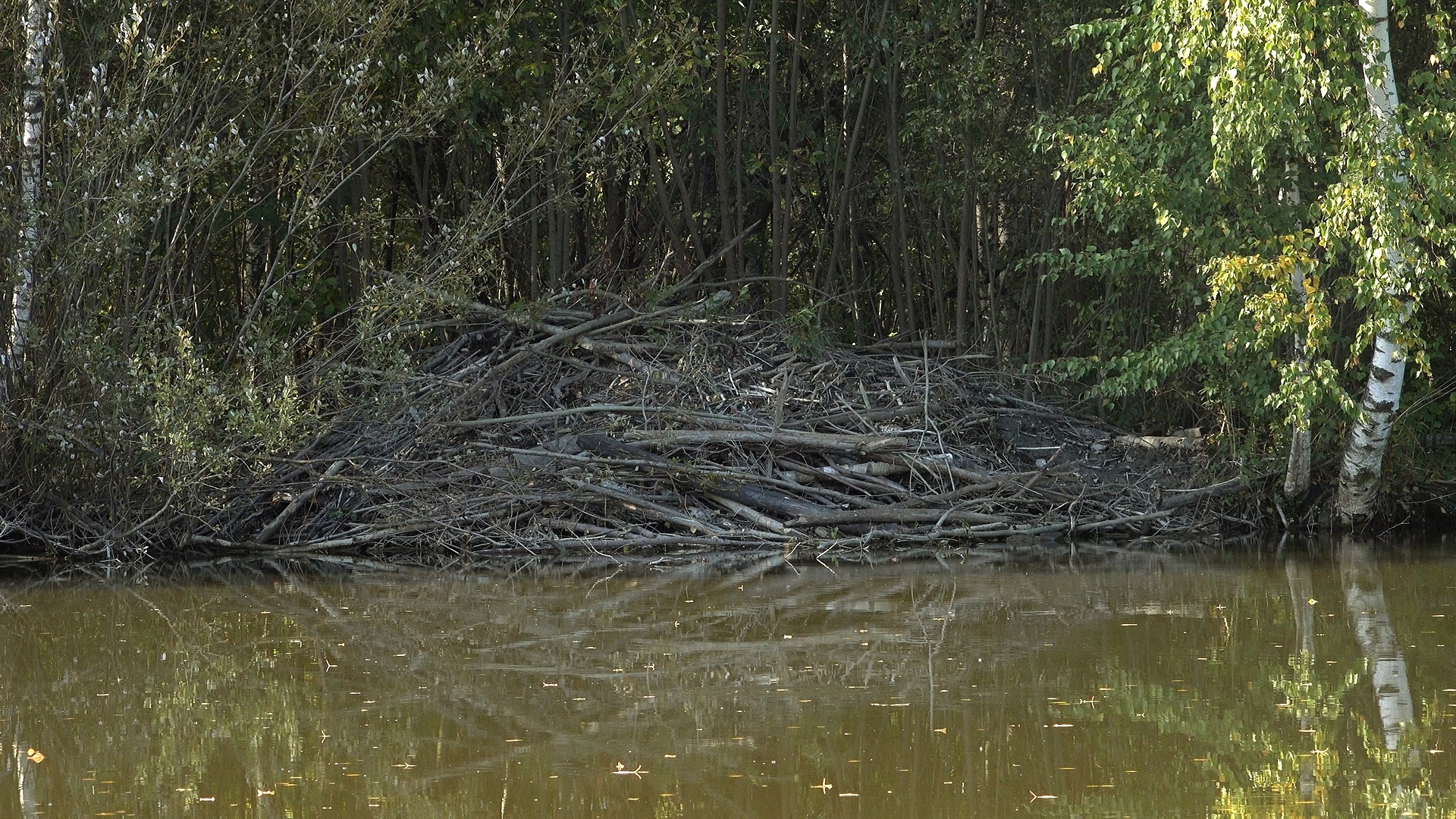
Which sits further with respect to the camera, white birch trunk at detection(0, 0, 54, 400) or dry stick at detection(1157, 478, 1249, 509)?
dry stick at detection(1157, 478, 1249, 509)

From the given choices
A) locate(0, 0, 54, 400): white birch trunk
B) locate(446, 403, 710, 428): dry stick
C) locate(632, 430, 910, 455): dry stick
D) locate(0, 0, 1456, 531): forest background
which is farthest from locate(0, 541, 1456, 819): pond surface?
locate(446, 403, 710, 428): dry stick

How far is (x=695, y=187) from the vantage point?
51.1 feet

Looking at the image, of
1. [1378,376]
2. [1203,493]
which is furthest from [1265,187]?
[1203,493]

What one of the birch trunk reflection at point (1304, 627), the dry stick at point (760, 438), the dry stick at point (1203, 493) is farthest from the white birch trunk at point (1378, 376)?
the dry stick at point (760, 438)

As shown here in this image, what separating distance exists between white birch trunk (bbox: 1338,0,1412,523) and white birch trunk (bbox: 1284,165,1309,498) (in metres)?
0.28

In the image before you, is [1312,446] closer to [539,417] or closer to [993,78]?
[993,78]

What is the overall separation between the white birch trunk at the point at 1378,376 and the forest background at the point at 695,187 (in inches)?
4.1

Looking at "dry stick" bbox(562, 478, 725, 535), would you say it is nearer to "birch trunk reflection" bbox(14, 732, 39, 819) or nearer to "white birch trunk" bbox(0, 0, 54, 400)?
"white birch trunk" bbox(0, 0, 54, 400)

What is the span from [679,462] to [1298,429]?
14.4 feet

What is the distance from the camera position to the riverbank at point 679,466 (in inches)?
424

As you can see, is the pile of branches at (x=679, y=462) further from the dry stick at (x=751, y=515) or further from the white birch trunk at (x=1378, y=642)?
the white birch trunk at (x=1378, y=642)

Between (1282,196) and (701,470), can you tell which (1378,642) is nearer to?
(1282,196)

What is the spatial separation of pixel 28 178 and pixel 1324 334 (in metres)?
8.49

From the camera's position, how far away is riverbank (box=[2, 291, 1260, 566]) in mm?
10781
